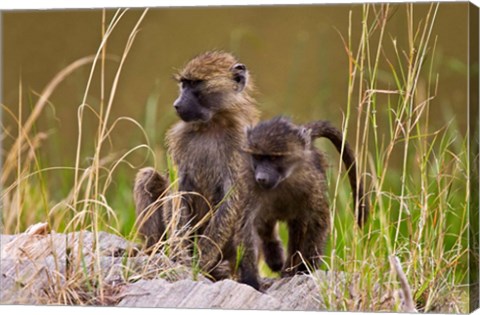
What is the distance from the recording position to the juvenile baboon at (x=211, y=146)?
8.36 meters

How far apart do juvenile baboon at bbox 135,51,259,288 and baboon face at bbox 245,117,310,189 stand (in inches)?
6.1

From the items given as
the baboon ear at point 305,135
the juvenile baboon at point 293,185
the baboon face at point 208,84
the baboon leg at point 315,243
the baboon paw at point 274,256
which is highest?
the baboon face at point 208,84

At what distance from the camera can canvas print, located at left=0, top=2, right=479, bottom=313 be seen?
7922 mm

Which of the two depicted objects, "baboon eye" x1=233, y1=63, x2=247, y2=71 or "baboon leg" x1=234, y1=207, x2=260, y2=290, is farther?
"baboon eye" x1=233, y1=63, x2=247, y2=71

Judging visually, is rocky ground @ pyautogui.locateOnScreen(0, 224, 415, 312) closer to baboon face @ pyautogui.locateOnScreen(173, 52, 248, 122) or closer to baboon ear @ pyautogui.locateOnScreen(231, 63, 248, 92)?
baboon face @ pyautogui.locateOnScreen(173, 52, 248, 122)

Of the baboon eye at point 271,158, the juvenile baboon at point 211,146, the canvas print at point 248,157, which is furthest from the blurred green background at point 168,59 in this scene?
the baboon eye at point 271,158

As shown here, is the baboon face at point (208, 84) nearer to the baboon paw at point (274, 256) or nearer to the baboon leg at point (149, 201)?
the baboon leg at point (149, 201)

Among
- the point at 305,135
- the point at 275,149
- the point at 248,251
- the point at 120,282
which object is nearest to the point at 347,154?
the point at 305,135

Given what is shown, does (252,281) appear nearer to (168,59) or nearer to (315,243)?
(315,243)

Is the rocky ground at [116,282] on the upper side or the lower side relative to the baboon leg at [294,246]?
lower

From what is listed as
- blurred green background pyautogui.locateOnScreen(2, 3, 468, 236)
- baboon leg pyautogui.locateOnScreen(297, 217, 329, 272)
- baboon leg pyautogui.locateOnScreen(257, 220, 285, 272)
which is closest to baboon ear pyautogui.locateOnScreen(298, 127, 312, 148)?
blurred green background pyautogui.locateOnScreen(2, 3, 468, 236)

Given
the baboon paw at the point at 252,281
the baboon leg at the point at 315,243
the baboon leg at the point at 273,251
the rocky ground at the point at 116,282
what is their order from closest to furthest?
1. the rocky ground at the point at 116,282
2. the baboon paw at the point at 252,281
3. the baboon leg at the point at 315,243
4. the baboon leg at the point at 273,251

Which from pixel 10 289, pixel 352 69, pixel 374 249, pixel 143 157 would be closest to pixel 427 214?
pixel 374 249

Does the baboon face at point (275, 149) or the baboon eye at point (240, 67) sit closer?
the baboon face at point (275, 149)
